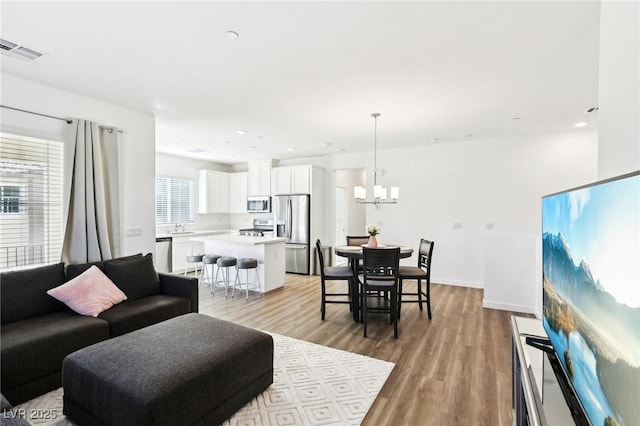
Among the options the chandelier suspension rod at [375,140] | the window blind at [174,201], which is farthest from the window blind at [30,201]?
the chandelier suspension rod at [375,140]

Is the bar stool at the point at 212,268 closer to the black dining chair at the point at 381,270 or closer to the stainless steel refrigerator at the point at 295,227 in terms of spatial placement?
the stainless steel refrigerator at the point at 295,227

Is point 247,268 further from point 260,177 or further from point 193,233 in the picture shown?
point 260,177

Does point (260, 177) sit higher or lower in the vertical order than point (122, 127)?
lower

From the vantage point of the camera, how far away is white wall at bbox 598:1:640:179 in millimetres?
1285

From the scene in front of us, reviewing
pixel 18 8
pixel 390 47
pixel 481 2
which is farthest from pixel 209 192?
pixel 481 2

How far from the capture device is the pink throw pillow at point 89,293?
2627mm

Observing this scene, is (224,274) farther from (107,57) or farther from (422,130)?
(422,130)

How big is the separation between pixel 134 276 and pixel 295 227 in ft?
12.1

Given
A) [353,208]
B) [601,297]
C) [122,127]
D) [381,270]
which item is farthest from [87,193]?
[353,208]

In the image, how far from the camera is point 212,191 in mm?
7367

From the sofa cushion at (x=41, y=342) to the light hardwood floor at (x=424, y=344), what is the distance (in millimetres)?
1590

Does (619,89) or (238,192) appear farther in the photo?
(238,192)

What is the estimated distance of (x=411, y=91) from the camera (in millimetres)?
3135

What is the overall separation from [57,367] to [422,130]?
16.5 feet
